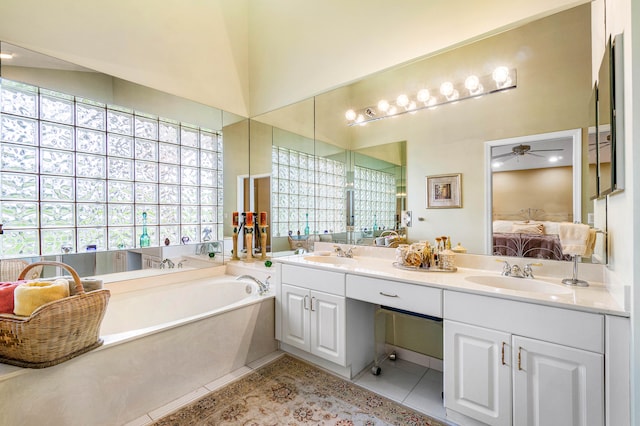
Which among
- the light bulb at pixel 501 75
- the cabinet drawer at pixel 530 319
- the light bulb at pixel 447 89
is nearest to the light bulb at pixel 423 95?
the light bulb at pixel 447 89

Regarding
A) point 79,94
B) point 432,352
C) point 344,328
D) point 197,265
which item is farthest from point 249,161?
point 432,352

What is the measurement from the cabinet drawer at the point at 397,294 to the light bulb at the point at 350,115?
1.44 m

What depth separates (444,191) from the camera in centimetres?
199

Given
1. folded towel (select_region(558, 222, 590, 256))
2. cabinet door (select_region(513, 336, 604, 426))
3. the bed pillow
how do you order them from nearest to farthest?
cabinet door (select_region(513, 336, 604, 426)) < folded towel (select_region(558, 222, 590, 256)) < the bed pillow

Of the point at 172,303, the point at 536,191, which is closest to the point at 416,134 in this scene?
the point at 536,191

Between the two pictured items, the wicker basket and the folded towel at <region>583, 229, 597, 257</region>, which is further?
the folded towel at <region>583, 229, 597, 257</region>

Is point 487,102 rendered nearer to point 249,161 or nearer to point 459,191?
point 459,191

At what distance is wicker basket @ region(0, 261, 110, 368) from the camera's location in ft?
4.12

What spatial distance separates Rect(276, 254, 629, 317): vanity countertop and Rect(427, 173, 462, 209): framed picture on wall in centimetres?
46

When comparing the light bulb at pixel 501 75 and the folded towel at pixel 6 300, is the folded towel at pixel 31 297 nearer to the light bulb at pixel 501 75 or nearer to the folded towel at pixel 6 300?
the folded towel at pixel 6 300

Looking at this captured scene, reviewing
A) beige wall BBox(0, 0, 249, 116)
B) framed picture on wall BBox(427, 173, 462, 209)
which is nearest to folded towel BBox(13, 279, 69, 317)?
beige wall BBox(0, 0, 249, 116)

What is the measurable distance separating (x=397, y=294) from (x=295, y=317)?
960mm

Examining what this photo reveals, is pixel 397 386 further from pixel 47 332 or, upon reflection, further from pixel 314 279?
pixel 47 332

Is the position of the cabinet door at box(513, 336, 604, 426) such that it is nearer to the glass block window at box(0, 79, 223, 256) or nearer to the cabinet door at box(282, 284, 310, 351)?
the cabinet door at box(282, 284, 310, 351)
